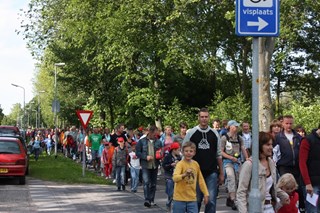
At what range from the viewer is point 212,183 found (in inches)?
A: 358

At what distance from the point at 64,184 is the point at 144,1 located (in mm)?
15017

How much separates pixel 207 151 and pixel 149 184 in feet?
15.9

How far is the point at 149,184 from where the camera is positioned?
13656 millimetres

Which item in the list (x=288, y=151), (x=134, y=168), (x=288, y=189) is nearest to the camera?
(x=288, y=189)

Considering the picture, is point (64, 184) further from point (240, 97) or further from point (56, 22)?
point (56, 22)

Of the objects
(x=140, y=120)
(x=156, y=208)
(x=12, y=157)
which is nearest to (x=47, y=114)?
(x=140, y=120)

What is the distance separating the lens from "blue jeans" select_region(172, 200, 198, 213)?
8172mm

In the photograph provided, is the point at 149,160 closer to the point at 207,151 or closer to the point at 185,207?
the point at 207,151

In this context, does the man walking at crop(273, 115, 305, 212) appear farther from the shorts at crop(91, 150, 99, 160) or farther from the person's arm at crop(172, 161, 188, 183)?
the shorts at crop(91, 150, 99, 160)

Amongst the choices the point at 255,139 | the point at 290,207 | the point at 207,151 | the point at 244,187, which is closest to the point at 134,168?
the point at 207,151

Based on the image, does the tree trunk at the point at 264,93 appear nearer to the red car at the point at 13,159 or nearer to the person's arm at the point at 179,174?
the red car at the point at 13,159

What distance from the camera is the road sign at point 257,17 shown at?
19.5 ft

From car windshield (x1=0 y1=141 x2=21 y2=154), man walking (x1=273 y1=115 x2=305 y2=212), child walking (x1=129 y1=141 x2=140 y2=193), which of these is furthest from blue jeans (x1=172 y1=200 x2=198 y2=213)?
car windshield (x1=0 y1=141 x2=21 y2=154)

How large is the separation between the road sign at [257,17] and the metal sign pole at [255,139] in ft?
0.60
